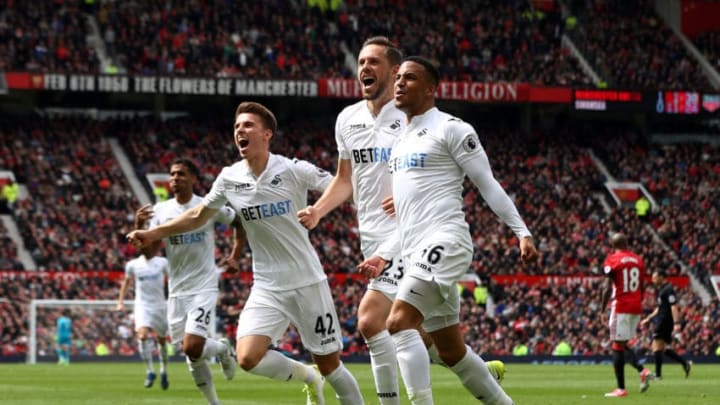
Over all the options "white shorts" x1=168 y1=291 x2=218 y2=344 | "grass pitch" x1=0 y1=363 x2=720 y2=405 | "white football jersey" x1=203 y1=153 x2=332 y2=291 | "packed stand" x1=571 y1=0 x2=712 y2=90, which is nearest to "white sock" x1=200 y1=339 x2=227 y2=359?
"white shorts" x1=168 y1=291 x2=218 y2=344

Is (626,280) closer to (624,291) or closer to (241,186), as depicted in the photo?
(624,291)

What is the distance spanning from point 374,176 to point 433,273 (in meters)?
1.69

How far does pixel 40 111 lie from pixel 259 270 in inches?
1532

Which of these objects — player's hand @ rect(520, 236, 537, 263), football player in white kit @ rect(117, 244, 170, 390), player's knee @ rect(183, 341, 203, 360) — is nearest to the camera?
player's hand @ rect(520, 236, 537, 263)

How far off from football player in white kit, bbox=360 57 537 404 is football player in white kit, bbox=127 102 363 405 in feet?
5.07

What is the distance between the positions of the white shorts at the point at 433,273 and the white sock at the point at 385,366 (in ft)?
2.34

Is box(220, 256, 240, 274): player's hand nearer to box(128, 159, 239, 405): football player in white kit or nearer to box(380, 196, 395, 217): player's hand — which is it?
box(128, 159, 239, 405): football player in white kit

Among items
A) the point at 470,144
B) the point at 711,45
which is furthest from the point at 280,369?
the point at 711,45

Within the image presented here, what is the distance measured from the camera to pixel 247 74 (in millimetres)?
48031

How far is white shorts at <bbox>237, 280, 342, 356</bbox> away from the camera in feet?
36.4

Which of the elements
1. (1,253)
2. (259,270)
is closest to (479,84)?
(1,253)

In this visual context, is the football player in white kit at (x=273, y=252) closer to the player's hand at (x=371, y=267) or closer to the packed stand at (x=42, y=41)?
the player's hand at (x=371, y=267)

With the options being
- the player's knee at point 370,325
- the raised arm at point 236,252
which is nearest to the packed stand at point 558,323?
the raised arm at point 236,252

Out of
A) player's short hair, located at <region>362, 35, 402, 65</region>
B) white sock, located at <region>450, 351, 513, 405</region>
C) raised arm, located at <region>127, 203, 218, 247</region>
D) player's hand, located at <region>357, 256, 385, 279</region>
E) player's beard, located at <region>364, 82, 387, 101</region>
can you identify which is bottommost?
white sock, located at <region>450, 351, 513, 405</region>
